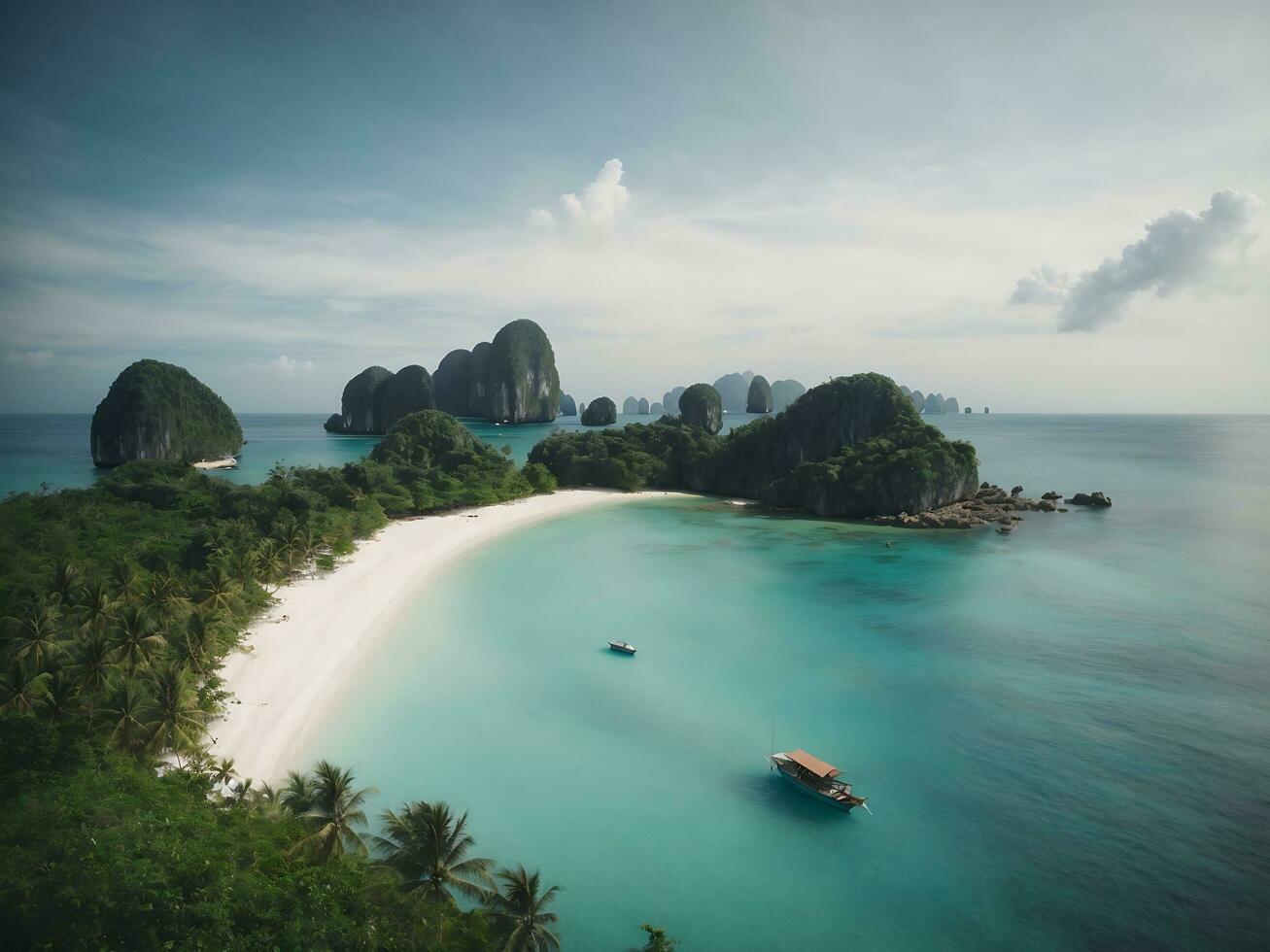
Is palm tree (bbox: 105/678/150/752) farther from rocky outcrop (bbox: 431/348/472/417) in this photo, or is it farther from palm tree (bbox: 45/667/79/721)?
rocky outcrop (bbox: 431/348/472/417)

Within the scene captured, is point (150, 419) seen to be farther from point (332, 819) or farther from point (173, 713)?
point (332, 819)

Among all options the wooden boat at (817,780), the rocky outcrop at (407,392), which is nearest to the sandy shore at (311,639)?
the wooden boat at (817,780)

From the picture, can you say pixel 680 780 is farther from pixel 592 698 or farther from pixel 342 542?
pixel 342 542

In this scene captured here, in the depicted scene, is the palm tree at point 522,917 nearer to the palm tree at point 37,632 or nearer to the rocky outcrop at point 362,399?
the palm tree at point 37,632

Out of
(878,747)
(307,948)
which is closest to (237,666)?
(307,948)

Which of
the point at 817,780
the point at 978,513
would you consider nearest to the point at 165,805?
the point at 817,780
